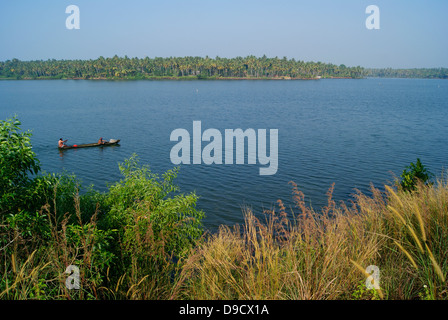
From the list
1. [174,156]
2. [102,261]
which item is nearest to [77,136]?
[174,156]

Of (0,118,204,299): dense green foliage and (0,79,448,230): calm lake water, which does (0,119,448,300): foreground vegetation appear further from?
(0,79,448,230): calm lake water

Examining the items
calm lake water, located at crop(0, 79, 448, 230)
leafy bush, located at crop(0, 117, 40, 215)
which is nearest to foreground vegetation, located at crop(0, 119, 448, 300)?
leafy bush, located at crop(0, 117, 40, 215)

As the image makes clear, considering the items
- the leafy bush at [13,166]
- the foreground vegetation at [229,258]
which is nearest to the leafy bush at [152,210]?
the foreground vegetation at [229,258]

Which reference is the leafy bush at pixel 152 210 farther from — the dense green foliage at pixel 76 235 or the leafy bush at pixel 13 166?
the leafy bush at pixel 13 166

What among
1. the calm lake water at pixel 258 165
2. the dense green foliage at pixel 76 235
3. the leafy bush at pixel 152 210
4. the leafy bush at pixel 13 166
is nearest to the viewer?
the dense green foliage at pixel 76 235

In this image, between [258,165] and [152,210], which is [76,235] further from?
[258,165]

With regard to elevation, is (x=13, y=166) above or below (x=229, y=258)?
above

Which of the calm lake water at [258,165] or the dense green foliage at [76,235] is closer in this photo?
the dense green foliage at [76,235]

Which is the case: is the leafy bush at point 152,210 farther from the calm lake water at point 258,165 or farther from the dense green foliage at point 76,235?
the calm lake water at point 258,165

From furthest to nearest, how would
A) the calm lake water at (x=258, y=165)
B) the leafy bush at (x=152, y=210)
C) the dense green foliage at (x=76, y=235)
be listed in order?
the calm lake water at (x=258, y=165) → the leafy bush at (x=152, y=210) → the dense green foliage at (x=76, y=235)

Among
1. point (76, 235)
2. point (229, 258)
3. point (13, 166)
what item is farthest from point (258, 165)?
point (229, 258)

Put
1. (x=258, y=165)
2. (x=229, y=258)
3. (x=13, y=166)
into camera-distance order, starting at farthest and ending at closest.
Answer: (x=258, y=165) → (x=13, y=166) → (x=229, y=258)

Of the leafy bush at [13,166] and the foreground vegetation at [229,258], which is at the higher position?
the leafy bush at [13,166]
